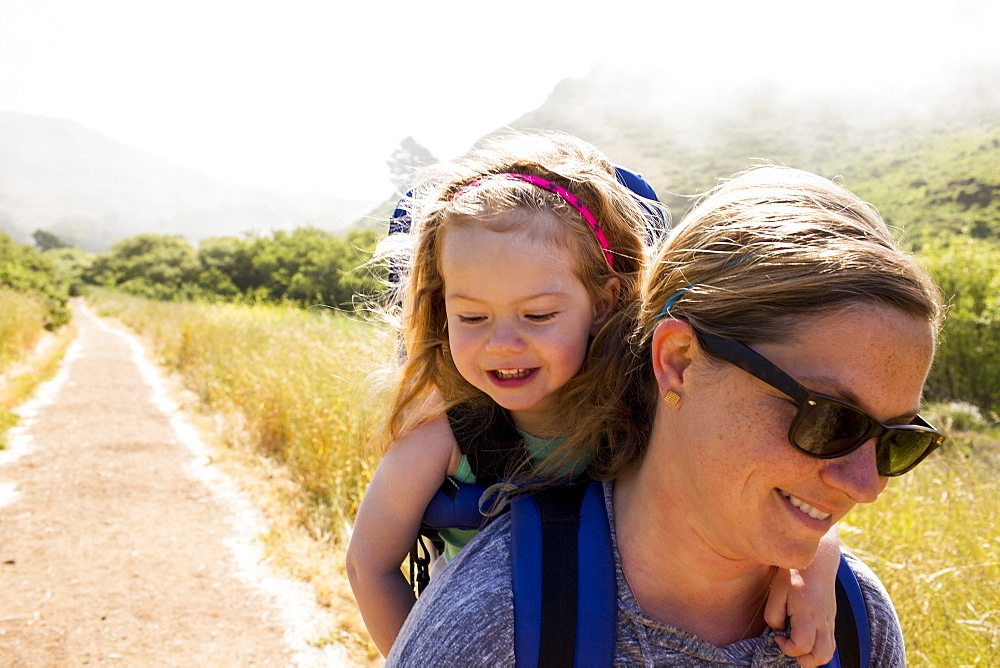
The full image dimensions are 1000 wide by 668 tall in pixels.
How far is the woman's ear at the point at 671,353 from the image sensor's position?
1.12 metres

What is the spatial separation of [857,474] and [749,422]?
0.20 m

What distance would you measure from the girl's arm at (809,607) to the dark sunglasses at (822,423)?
0.98 feet

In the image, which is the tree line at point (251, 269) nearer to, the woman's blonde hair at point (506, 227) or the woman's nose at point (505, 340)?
the woman's blonde hair at point (506, 227)

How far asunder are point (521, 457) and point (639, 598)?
0.49 meters

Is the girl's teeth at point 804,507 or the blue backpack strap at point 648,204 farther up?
the blue backpack strap at point 648,204

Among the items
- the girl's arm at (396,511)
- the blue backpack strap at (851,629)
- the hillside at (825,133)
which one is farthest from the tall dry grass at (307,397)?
the hillside at (825,133)

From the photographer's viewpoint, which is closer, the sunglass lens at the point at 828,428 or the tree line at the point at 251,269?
the sunglass lens at the point at 828,428

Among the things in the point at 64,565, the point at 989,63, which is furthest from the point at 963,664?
the point at 989,63

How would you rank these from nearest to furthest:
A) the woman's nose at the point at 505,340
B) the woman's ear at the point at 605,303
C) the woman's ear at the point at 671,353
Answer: the woman's ear at the point at 671,353 → the woman's nose at the point at 505,340 → the woman's ear at the point at 605,303

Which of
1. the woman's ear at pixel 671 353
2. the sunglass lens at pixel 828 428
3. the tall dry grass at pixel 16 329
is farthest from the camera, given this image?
the tall dry grass at pixel 16 329

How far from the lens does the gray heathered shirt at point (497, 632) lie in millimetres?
1022

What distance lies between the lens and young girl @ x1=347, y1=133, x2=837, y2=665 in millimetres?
1593

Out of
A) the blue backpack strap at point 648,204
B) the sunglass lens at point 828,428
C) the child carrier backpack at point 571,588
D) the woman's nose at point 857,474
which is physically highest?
the blue backpack strap at point 648,204

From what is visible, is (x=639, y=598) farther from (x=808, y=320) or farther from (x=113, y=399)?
(x=113, y=399)
